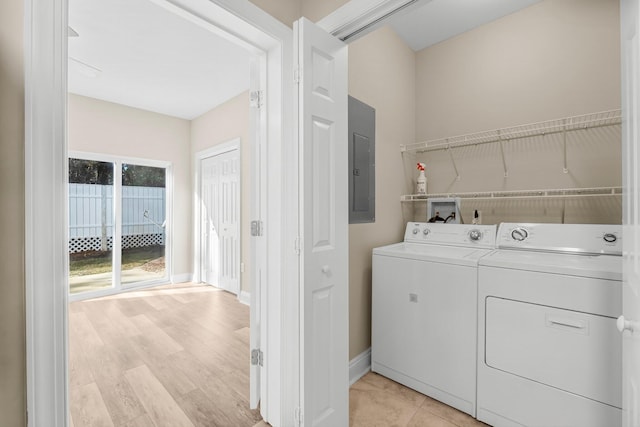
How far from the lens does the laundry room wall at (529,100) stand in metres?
1.89

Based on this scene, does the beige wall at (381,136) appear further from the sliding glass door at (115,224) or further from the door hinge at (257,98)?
the sliding glass door at (115,224)

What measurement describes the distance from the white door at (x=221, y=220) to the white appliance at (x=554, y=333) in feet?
10.4

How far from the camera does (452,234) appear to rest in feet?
7.23

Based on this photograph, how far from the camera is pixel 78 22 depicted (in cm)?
235

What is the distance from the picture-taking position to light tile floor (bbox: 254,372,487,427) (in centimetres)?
165

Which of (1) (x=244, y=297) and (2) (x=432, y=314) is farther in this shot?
(1) (x=244, y=297)

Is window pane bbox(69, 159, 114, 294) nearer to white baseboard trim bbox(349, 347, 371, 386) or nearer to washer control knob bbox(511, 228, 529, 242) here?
white baseboard trim bbox(349, 347, 371, 386)

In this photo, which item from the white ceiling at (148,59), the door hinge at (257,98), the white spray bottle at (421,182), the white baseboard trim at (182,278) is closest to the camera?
the door hinge at (257,98)

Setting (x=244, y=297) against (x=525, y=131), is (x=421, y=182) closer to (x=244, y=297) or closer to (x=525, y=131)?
(x=525, y=131)

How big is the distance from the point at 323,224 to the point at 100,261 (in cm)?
426

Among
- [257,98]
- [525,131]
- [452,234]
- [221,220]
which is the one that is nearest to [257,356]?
[257,98]

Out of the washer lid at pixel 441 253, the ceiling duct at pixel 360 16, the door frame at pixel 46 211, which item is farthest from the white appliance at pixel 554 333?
the door frame at pixel 46 211

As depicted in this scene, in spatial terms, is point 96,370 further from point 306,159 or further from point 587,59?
point 587,59

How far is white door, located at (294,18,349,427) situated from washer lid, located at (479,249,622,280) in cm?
89
